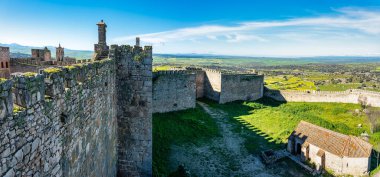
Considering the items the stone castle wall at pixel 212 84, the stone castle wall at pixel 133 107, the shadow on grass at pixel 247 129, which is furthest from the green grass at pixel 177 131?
the stone castle wall at pixel 212 84

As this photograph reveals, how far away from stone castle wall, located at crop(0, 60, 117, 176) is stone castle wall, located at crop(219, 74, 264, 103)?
27292 millimetres

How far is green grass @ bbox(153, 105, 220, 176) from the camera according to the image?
18.6 metres

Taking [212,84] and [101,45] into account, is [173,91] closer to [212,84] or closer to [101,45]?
[212,84]

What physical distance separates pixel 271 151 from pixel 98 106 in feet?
53.5

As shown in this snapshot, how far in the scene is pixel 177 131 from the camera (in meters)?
23.1

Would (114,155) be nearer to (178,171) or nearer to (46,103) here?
(178,171)

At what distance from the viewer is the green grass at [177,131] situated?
18625 mm

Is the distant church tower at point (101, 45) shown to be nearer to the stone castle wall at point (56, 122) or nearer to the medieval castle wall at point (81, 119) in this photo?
the medieval castle wall at point (81, 119)

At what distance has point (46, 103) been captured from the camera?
4738mm

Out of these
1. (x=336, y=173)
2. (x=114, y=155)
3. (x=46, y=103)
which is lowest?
(x=336, y=173)

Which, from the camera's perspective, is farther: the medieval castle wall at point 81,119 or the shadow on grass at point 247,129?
the shadow on grass at point 247,129

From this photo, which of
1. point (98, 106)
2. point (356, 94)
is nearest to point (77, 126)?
point (98, 106)

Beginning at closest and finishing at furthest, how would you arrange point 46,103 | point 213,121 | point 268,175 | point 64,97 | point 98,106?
point 46,103 → point 64,97 → point 98,106 → point 268,175 → point 213,121

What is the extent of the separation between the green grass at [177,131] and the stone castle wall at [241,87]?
7361mm
